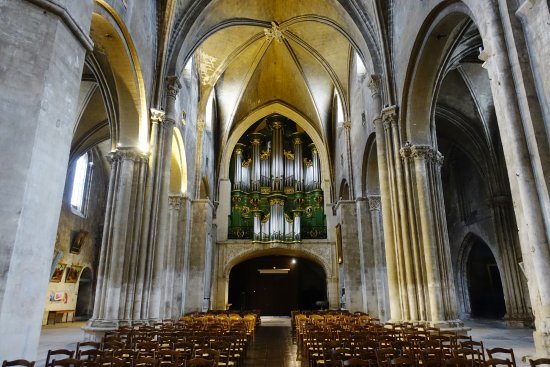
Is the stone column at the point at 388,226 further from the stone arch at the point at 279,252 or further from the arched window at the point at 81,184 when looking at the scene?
the arched window at the point at 81,184

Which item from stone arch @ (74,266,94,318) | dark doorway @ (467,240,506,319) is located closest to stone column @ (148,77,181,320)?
stone arch @ (74,266,94,318)

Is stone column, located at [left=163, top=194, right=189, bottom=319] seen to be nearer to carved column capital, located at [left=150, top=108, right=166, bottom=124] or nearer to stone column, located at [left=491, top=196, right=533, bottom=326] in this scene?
carved column capital, located at [left=150, top=108, right=166, bottom=124]

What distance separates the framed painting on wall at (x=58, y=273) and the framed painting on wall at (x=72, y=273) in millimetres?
569

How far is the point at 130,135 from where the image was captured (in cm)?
1212

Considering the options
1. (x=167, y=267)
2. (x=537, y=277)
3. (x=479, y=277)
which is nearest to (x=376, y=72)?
(x=537, y=277)

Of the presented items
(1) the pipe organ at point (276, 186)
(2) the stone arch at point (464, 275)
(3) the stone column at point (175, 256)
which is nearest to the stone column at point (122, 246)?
(3) the stone column at point (175, 256)

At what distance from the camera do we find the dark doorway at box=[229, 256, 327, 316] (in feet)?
91.8

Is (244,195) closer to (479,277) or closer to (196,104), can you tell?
(196,104)

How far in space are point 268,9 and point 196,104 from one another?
6.02 m

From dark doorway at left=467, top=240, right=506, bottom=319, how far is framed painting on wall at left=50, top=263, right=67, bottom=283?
22544 millimetres

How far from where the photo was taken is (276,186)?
27703 mm

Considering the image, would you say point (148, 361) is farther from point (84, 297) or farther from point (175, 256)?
point (84, 297)

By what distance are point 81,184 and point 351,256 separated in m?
15.6

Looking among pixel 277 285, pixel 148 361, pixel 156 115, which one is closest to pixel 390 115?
pixel 156 115
